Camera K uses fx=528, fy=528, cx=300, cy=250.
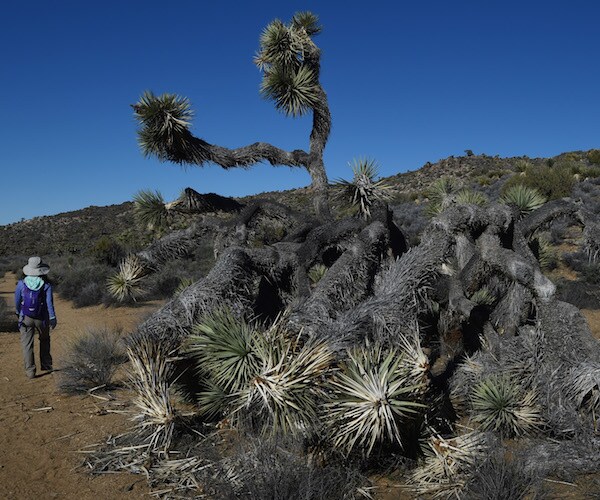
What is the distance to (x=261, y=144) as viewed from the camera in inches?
355

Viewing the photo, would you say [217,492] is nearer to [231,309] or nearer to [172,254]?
[231,309]

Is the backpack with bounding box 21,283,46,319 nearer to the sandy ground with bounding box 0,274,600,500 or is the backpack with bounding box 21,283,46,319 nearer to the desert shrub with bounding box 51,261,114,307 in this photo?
the sandy ground with bounding box 0,274,600,500

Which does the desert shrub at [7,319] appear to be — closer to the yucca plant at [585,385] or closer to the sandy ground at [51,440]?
the sandy ground at [51,440]

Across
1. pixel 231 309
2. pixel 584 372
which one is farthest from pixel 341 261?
pixel 584 372

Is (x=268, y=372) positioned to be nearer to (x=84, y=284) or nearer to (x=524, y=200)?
(x=524, y=200)

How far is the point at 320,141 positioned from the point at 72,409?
574cm

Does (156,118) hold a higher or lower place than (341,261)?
higher

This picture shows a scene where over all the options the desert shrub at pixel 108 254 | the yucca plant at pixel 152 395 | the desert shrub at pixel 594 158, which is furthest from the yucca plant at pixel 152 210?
the desert shrub at pixel 594 158

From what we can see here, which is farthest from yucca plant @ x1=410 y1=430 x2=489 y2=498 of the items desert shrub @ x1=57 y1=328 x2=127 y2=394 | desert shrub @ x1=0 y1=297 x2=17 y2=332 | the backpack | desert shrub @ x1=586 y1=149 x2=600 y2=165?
desert shrub @ x1=586 y1=149 x2=600 y2=165

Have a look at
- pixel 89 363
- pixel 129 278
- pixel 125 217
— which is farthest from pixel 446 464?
pixel 125 217

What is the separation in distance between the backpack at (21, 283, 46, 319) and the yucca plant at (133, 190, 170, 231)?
6.62ft

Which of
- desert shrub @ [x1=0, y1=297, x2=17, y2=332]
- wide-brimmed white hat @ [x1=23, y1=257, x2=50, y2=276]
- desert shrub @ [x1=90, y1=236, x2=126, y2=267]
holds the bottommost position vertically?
desert shrub @ [x1=0, y1=297, x2=17, y2=332]

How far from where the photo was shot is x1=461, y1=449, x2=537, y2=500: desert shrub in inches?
153

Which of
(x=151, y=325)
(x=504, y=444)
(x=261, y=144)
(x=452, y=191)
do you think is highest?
(x=261, y=144)
